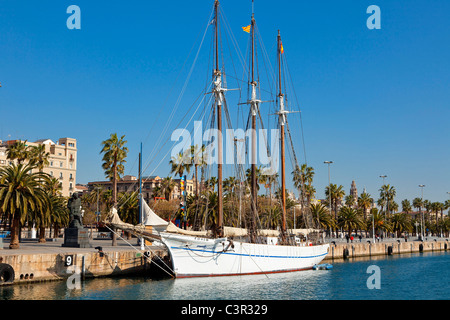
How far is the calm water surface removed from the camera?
32.9 metres

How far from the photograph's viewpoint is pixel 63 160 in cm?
13475

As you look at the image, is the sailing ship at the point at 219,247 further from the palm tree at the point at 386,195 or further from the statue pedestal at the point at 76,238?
the palm tree at the point at 386,195

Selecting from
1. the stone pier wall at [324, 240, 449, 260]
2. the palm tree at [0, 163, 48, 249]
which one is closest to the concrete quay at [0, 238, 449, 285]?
the palm tree at [0, 163, 48, 249]

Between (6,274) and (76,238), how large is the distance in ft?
47.6

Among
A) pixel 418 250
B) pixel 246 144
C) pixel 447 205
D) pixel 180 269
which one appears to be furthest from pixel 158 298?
pixel 447 205

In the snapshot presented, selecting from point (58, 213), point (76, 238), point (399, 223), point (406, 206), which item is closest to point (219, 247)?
point (76, 238)

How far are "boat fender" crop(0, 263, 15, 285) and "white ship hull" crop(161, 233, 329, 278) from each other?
12484 millimetres

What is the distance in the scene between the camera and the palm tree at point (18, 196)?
44250 millimetres

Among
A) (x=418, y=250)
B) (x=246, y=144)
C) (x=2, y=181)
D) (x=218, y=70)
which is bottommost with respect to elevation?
(x=418, y=250)

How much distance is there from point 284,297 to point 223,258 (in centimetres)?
983

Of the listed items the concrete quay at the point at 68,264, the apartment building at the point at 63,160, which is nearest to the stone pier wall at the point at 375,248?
the concrete quay at the point at 68,264

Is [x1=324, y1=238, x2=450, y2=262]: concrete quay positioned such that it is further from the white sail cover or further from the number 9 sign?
the number 9 sign
